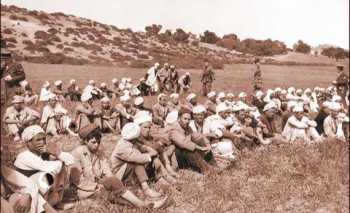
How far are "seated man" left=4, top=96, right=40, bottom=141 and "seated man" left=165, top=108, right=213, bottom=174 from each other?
3.37m

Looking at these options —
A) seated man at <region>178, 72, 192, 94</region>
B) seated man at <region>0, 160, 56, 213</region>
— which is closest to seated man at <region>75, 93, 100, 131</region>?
seated man at <region>0, 160, 56, 213</region>

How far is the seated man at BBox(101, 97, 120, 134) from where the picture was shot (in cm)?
1027

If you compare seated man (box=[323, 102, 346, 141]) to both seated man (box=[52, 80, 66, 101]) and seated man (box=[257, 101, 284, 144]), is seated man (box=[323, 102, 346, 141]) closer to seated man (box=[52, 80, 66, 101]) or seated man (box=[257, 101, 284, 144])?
seated man (box=[257, 101, 284, 144])

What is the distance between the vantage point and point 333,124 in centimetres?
991

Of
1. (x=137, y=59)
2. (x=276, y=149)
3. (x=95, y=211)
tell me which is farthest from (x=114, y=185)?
(x=137, y=59)

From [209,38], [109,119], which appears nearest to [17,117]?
[109,119]

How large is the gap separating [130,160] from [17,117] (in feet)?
14.1

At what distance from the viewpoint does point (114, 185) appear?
522 centimetres

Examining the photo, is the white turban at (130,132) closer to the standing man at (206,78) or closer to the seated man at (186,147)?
the seated man at (186,147)

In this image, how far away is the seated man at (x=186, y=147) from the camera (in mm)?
6762

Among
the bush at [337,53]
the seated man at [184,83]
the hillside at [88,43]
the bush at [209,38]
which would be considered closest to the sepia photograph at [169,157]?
the seated man at [184,83]

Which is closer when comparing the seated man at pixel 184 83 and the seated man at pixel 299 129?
the seated man at pixel 299 129

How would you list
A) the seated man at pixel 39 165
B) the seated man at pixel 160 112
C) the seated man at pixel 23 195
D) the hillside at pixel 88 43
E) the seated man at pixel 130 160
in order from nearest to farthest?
the seated man at pixel 23 195
the seated man at pixel 39 165
the seated man at pixel 130 160
the seated man at pixel 160 112
the hillside at pixel 88 43

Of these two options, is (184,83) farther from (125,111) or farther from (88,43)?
(88,43)
